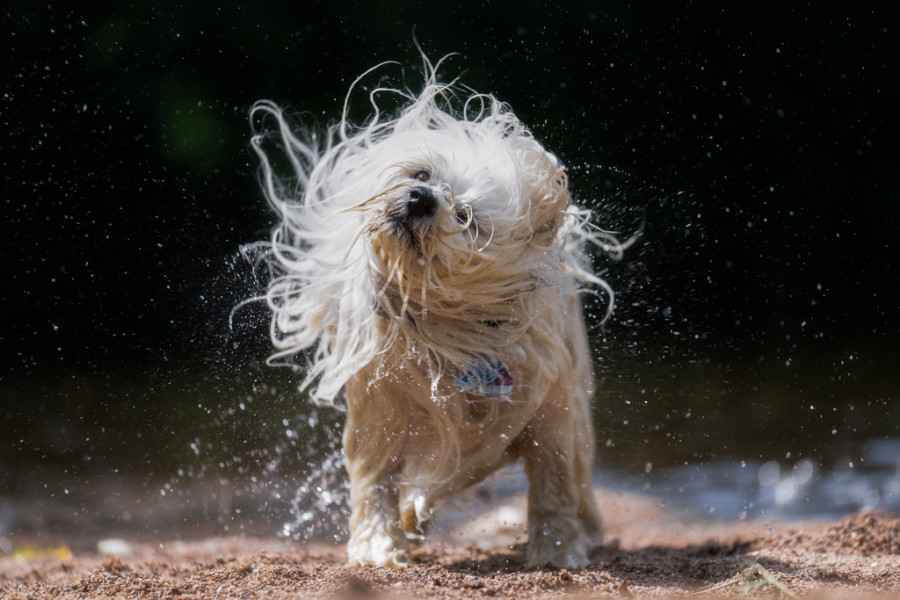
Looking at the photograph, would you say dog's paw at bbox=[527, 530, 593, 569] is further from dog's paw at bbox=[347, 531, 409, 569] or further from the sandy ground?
dog's paw at bbox=[347, 531, 409, 569]

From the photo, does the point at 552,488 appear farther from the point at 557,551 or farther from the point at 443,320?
the point at 443,320

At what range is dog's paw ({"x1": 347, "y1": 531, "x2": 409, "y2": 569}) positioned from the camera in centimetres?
361

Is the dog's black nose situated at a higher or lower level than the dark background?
lower

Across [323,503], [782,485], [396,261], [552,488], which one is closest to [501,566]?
[552,488]

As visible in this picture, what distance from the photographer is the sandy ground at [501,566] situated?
9.93 feet

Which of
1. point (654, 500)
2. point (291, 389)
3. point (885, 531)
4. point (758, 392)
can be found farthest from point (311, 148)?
point (758, 392)

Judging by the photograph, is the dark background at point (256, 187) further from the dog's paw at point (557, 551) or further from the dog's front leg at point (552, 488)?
the dog's paw at point (557, 551)

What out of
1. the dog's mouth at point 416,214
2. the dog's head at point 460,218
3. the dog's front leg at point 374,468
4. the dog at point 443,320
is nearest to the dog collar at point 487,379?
the dog at point 443,320

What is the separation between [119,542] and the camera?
486 centimetres

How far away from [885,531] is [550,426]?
5.74 feet

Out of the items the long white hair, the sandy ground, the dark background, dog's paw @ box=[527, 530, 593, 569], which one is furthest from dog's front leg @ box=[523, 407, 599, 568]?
the dark background

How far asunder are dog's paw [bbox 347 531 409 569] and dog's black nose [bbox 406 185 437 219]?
1393 millimetres

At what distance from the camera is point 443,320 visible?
3.62 meters

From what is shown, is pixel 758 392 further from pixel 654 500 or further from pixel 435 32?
pixel 435 32
